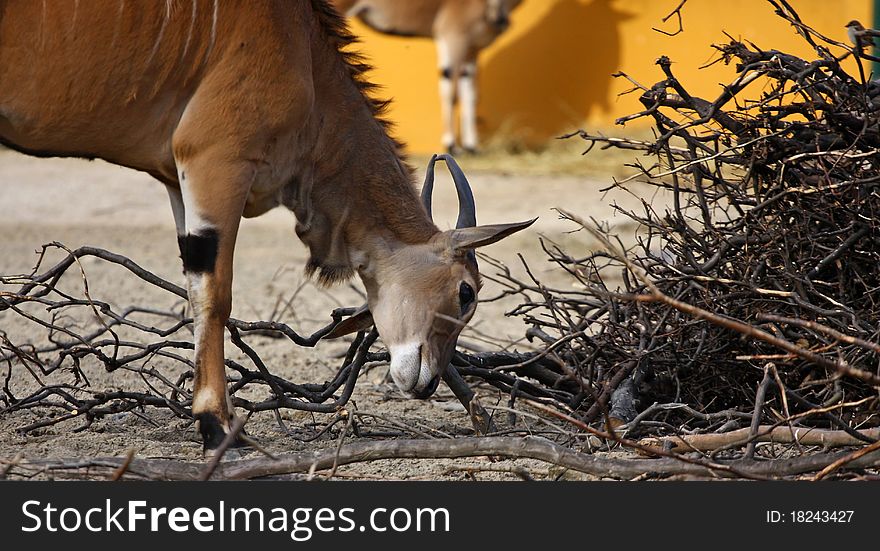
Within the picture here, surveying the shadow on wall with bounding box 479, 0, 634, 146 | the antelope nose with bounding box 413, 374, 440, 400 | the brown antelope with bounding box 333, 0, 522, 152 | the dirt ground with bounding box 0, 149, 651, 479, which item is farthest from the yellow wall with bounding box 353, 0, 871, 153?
the antelope nose with bounding box 413, 374, 440, 400

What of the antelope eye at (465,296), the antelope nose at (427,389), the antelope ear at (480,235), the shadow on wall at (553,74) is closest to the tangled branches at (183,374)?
the antelope nose at (427,389)

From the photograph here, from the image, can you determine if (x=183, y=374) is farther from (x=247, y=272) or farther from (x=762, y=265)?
(x=247, y=272)

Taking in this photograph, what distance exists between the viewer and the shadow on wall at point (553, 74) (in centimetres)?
1207

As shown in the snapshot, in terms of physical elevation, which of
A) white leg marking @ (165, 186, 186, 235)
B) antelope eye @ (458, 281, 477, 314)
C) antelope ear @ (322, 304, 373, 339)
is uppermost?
white leg marking @ (165, 186, 186, 235)

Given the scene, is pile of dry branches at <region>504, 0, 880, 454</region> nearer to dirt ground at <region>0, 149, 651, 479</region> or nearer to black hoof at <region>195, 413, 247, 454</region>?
dirt ground at <region>0, 149, 651, 479</region>

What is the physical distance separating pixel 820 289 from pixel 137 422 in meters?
2.41

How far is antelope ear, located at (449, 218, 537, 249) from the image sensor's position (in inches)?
155

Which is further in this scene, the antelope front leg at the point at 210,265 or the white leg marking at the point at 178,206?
the white leg marking at the point at 178,206

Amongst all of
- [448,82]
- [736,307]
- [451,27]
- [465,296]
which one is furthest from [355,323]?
[451,27]

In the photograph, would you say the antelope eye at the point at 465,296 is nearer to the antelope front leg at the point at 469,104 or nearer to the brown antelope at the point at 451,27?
the brown antelope at the point at 451,27

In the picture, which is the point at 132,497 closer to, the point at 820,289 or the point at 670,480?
the point at 670,480

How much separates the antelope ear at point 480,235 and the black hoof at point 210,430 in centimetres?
100

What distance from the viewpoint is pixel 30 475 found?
10.6 ft

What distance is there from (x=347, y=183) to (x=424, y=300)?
1.57ft
